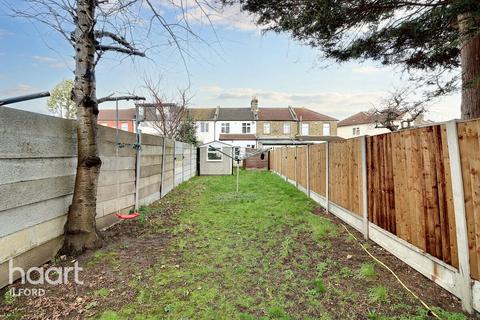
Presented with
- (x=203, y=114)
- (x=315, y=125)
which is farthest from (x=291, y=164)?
(x=203, y=114)

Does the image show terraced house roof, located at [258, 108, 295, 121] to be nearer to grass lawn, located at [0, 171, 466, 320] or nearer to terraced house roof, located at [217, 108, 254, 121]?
terraced house roof, located at [217, 108, 254, 121]

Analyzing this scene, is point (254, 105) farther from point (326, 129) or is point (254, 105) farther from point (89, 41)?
point (89, 41)

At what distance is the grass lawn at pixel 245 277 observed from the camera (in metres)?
2.37

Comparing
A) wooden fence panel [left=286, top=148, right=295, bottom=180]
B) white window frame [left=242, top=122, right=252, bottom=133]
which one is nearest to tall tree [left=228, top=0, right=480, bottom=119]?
wooden fence panel [left=286, top=148, right=295, bottom=180]

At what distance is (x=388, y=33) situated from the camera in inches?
192

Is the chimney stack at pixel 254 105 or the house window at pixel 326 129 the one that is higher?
the chimney stack at pixel 254 105

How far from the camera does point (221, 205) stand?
7180 mm

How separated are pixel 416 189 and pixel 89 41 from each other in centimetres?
458

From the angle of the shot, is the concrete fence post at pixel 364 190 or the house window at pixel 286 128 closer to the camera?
the concrete fence post at pixel 364 190

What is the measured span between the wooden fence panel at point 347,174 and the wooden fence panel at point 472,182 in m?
2.37

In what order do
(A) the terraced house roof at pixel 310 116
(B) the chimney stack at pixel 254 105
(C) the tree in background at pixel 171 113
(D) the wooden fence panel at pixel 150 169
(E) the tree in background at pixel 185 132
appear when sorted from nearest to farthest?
(D) the wooden fence panel at pixel 150 169 → (C) the tree in background at pixel 171 113 → (E) the tree in background at pixel 185 132 → (A) the terraced house roof at pixel 310 116 → (B) the chimney stack at pixel 254 105

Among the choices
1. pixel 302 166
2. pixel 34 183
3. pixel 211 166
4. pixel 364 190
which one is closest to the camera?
pixel 34 183

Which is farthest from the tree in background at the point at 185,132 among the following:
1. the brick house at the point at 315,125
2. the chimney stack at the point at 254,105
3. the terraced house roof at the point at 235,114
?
the brick house at the point at 315,125

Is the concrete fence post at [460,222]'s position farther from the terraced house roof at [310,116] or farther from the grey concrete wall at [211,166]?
the terraced house roof at [310,116]
